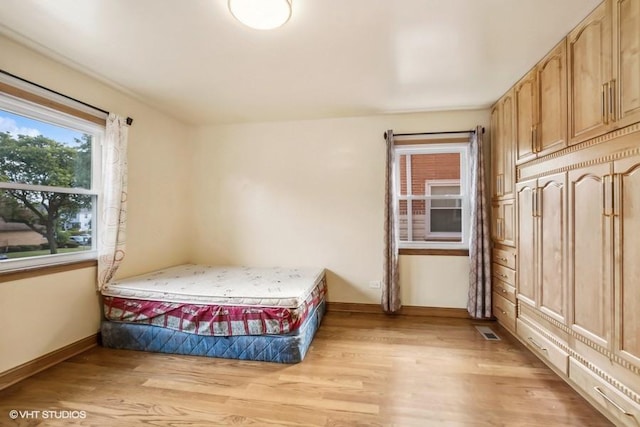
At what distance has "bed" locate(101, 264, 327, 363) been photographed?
7.15 ft

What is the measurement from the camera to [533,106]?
2199 mm

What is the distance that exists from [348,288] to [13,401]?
2802 mm

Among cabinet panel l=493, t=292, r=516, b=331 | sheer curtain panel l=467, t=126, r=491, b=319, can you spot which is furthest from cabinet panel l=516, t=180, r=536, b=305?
sheer curtain panel l=467, t=126, r=491, b=319

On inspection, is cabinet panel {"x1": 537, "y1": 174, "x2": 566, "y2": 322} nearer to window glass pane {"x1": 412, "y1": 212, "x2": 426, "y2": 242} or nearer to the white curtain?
window glass pane {"x1": 412, "y1": 212, "x2": 426, "y2": 242}

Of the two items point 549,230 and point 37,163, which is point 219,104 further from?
point 549,230

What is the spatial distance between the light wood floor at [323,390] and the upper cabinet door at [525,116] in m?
1.73

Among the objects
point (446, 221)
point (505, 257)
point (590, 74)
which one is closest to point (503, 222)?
point (505, 257)

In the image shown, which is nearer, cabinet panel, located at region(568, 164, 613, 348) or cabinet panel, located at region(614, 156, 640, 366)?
cabinet panel, located at region(614, 156, 640, 366)

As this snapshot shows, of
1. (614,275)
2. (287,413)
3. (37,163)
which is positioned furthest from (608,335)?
(37,163)

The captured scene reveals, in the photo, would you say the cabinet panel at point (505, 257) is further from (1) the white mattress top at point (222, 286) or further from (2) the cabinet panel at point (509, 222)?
(1) the white mattress top at point (222, 286)

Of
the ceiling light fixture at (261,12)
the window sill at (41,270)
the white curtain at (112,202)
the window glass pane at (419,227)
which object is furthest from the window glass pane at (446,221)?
the window sill at (41,270)

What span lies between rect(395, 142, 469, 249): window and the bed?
5.19 feet

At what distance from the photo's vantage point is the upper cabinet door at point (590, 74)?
1506 mm

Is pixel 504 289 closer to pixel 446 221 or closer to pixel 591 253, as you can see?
pixel 446 221
